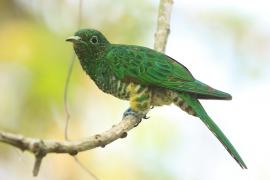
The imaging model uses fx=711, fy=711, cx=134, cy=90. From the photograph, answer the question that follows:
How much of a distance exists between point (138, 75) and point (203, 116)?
1.79 ft

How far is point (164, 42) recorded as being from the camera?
15.5ft

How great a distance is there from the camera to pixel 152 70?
15.0ft

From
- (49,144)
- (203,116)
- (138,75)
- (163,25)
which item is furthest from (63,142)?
(163,25)

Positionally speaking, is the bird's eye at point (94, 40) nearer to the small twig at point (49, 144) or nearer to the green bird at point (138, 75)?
the green bird at point (138, 75)

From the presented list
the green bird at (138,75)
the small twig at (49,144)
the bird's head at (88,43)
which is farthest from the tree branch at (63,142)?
the bird's head at (88,43)

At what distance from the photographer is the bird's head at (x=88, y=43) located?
177 inches

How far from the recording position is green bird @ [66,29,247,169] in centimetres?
450

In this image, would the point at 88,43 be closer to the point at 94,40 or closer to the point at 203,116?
the point at 94,40

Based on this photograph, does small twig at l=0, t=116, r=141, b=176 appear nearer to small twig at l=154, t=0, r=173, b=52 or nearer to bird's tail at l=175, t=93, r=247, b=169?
bird's tail at l=175, t=93, r=247, b=169

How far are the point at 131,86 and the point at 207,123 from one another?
2.07ft

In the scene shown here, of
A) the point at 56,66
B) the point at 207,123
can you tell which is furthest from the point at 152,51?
the point at 56,66

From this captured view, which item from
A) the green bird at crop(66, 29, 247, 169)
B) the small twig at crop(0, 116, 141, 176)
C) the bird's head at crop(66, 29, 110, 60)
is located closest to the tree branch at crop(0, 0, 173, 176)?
the small twig at crop(0, 116, 141, 176)

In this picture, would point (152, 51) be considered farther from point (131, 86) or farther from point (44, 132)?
point (44, 132)

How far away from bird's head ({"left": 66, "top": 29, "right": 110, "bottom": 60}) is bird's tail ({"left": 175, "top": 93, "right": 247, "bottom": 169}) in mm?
634
